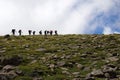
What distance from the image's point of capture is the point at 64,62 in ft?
202

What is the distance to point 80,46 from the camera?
76.1 m

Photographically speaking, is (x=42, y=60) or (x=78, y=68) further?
(x=42, y=60)

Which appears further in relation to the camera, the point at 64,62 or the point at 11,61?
the point at 11,61

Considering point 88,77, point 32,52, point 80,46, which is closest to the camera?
point 88,77

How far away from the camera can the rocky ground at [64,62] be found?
54.8 meters

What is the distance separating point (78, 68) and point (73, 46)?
60.1 ft

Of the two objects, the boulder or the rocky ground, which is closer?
the rocky ground

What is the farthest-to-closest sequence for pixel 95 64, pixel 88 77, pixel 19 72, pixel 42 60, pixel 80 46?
pixel 80 46 → pixel 42 60 → pixel 95 64 → pixel 19 72 → pixel 88 77

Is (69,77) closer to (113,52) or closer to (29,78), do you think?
(29,78)

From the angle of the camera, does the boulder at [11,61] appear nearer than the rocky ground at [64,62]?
No

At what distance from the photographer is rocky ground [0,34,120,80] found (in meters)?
54.8

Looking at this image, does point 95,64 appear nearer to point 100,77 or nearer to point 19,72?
point 100,77

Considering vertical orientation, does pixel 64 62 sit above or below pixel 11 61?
below

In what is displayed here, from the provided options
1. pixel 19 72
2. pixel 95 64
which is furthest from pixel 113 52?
pixel 19 72
